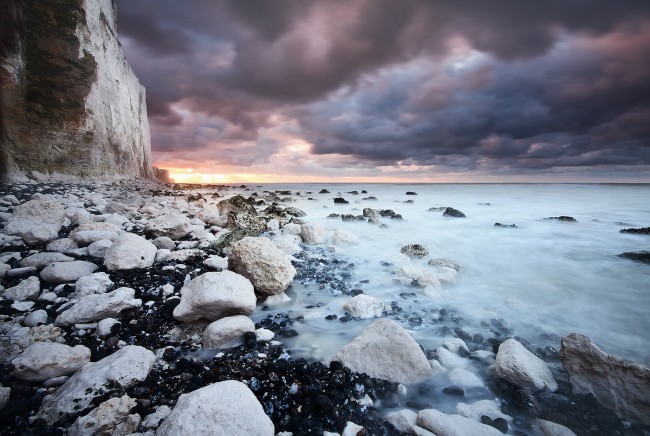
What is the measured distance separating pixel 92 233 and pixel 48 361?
2.81m

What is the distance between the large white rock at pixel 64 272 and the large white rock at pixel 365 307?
10.0 feet

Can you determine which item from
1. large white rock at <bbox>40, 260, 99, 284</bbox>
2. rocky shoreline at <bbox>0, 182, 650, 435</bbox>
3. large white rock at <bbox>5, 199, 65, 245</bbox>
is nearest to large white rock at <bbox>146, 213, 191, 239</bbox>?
large white rock at <bbox>5, 199, 65, 245</bbox>

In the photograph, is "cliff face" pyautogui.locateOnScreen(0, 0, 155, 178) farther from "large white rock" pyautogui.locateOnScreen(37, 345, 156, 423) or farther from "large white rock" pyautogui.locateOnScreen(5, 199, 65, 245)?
"large white rock" pyautogui.locateOnScreen(37, 345, 156, 423)

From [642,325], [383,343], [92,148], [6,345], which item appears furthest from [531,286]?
[92,148]

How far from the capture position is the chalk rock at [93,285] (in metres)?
2.93

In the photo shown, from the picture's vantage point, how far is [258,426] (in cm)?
145

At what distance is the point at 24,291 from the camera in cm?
277

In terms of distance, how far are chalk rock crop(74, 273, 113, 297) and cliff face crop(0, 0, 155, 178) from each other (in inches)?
488

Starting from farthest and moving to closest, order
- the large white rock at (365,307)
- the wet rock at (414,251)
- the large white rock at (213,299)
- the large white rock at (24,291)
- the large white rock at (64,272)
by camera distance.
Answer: the wet rock at (414,251)
the large white rock at (365,307)
the large white rock at (64,272)
the large white rock at (24,291)
the large white rock at (213,299)

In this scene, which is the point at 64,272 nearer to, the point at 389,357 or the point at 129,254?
the point at 129,254

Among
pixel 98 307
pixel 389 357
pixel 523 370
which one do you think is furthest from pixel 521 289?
pixel 98 307

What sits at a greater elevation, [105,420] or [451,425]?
[105,420]

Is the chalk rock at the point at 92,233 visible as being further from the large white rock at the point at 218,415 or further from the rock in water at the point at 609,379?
the rock in water at the point at 609,379

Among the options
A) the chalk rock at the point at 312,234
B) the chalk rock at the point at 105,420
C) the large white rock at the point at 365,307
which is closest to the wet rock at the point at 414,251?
the chalk rock at the point at 312,234
